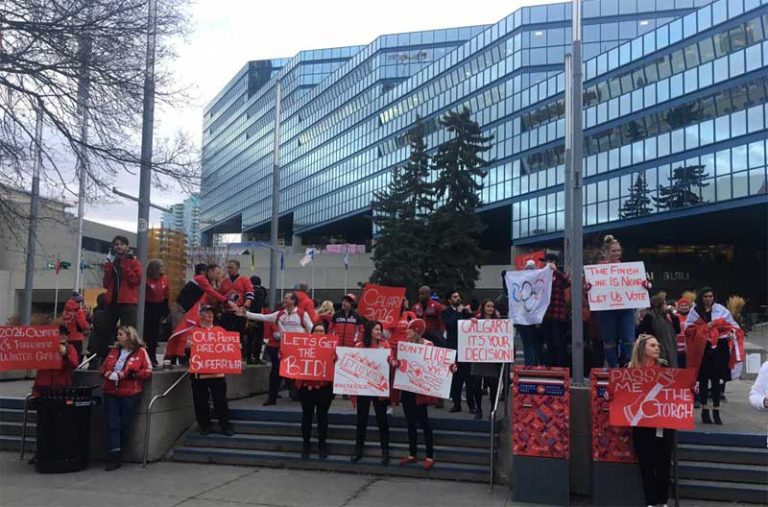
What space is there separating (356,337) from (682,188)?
35641 mm

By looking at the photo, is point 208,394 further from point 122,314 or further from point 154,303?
point 154,303

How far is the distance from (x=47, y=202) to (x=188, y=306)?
4946 mm

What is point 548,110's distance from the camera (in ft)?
165

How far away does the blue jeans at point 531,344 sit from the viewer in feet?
32.7

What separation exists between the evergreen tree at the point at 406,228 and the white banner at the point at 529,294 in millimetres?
31093

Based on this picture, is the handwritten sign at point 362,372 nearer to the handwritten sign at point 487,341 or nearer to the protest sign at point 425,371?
the protest sign at point 425,371

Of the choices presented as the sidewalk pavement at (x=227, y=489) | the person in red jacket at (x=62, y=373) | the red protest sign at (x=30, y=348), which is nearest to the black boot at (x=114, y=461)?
the sidewalk pavement at (x=227, y=489)

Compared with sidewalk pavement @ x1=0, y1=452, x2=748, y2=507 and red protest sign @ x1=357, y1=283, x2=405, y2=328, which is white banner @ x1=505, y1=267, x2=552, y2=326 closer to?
sidewalk pavement @ x1=0, y1=452, x2=748, y2=507

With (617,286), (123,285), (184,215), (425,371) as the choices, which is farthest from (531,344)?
(184,215)

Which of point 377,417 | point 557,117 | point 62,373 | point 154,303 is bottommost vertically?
point 377,417

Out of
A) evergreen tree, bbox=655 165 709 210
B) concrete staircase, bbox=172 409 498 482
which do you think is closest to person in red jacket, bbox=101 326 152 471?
concrete staircase, bbox=172 409 498 482

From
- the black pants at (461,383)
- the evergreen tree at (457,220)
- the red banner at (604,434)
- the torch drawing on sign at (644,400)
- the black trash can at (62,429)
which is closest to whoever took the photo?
the torch drawing on sign at (644,400)

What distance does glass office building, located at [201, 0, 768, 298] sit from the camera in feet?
122

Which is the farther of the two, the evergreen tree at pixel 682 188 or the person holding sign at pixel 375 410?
the evergreen tree at pixel 682 188
